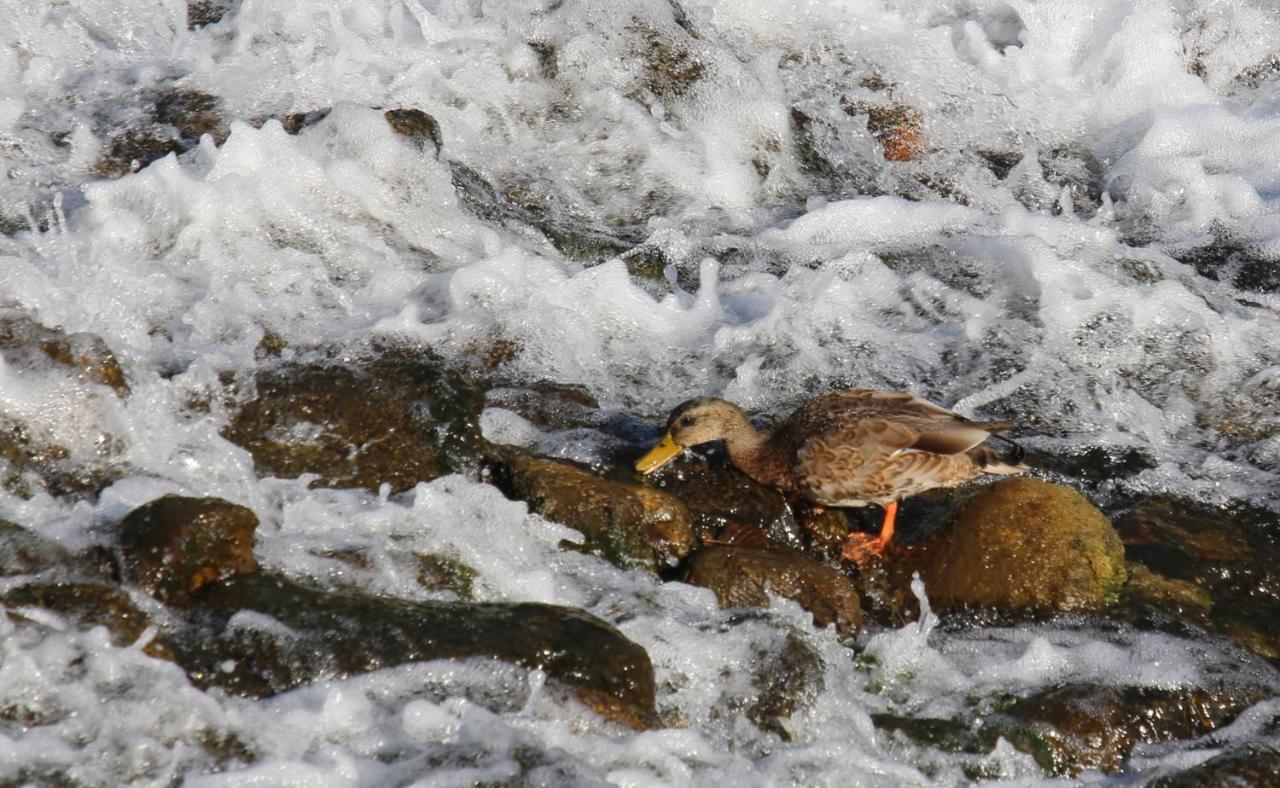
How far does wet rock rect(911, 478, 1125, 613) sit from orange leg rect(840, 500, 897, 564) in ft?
0.40

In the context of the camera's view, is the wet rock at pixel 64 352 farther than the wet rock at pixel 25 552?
Yes

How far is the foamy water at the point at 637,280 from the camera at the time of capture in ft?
12.6

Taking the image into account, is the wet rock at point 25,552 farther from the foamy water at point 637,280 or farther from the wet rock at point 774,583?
the wet rock at point 774,583

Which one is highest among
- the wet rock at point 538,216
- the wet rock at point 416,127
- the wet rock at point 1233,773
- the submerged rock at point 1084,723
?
the wet rock at point 1233,773

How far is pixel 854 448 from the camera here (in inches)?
198

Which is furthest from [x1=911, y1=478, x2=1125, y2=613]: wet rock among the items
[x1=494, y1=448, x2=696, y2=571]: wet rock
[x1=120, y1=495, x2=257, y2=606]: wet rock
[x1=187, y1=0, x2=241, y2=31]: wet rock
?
[x1=187, y1=0, x2=241, y2=31]: wet rock

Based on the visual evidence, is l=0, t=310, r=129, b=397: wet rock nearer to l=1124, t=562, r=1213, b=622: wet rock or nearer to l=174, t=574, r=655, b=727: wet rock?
l=174, t=574, r=655, b=727: wet rock

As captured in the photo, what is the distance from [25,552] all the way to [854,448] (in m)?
2.80

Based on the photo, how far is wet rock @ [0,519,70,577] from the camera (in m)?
3.99

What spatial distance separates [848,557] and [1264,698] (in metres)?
1.44

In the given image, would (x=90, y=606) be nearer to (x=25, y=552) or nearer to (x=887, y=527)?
(x=25, y=552)

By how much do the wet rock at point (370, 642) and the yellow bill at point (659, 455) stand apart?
111cm

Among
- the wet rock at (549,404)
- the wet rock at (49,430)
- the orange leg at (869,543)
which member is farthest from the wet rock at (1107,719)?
the wet rock at (49,430)

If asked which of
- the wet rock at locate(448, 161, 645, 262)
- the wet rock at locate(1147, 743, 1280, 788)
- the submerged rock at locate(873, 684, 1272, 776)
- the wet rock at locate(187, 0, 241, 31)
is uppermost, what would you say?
the wet rock at locate(1147, 743, 1280, 788)
